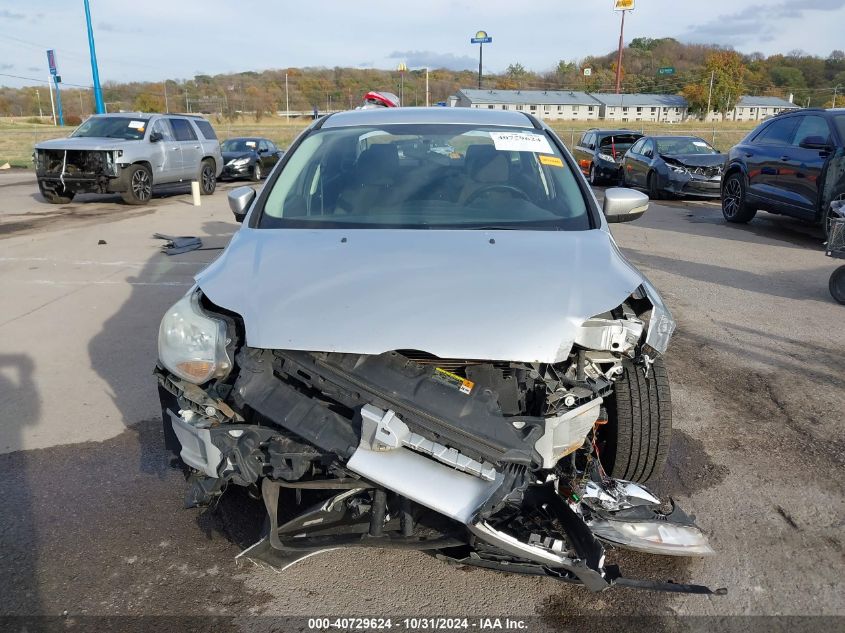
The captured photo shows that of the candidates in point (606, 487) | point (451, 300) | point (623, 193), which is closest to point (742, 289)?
point (623, 193)

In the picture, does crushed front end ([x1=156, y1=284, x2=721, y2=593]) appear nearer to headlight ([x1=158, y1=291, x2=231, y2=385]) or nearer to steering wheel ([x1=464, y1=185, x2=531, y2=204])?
headlight ([x1=158, y1=291, x2=231, y2=385])

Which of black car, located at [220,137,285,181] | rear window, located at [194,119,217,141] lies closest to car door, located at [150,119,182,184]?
rear window, located at [194,119,217,141]

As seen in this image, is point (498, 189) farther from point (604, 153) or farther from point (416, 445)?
point (604, 153)

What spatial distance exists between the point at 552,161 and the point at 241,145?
1888cm

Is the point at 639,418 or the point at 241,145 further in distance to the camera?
the point at 241,145

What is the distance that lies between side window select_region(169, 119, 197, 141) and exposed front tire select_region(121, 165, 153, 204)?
156cm

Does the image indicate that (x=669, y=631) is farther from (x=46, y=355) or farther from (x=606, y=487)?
(x=46, y=355)

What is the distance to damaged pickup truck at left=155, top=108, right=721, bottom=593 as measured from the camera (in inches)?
92.8

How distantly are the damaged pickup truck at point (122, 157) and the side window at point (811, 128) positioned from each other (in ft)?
39.4

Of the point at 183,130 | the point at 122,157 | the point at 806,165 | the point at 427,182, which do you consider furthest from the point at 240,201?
the point at 183,130

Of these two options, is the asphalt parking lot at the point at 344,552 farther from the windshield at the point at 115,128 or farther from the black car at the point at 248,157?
the black car at the point at 248,157

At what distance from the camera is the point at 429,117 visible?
4246 millimetres

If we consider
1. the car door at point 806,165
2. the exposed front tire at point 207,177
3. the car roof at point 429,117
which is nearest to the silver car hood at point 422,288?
the car roof at point 429,117

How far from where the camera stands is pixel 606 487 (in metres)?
2.93
